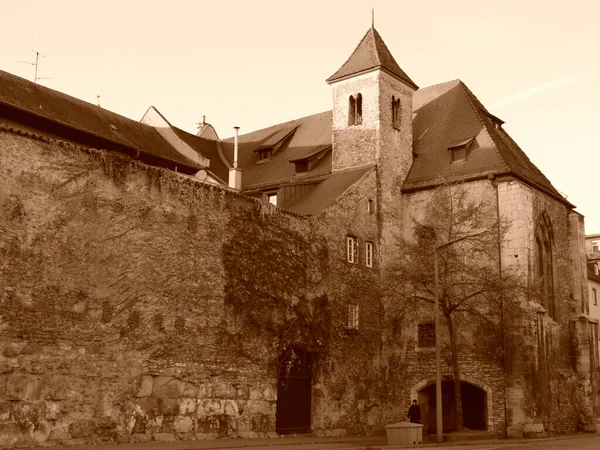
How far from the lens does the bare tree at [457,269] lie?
27531 mm

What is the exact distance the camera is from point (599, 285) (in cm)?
5803

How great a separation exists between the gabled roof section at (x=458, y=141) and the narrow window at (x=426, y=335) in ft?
19.8

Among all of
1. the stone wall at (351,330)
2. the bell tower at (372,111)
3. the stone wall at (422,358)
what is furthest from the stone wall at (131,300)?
the bell tower at (372,111)

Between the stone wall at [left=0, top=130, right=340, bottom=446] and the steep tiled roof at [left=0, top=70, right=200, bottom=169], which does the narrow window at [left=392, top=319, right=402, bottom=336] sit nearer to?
the stone wall at [left=0, top=130, right=340, bottom=446]

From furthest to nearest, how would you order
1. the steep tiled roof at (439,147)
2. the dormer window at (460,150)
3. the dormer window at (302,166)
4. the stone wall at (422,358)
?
1. the dormer window at (302,166)
2. the dormer window at (460,150)
3. the steep tiled roof at (439,147)
4. the stone wall at (422,358)

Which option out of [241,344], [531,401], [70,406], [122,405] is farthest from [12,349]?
[531,401]

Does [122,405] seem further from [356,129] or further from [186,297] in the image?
[356,129]

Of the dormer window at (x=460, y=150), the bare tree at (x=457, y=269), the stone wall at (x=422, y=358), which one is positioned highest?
the dormer window at (x=460, y=150)

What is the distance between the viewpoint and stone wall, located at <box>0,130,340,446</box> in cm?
1927

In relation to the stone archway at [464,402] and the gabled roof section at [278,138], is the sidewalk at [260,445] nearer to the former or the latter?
the stone archway at [464,402]

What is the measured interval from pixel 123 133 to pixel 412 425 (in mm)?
17425

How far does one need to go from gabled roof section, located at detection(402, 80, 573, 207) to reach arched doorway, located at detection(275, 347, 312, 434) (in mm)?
10372

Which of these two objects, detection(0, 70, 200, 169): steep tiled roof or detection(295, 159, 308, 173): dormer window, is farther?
detection(295, 159, 308, 173): dormer window

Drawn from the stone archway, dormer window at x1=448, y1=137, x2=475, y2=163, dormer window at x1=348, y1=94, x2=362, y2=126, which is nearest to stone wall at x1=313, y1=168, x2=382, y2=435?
the stone archway
